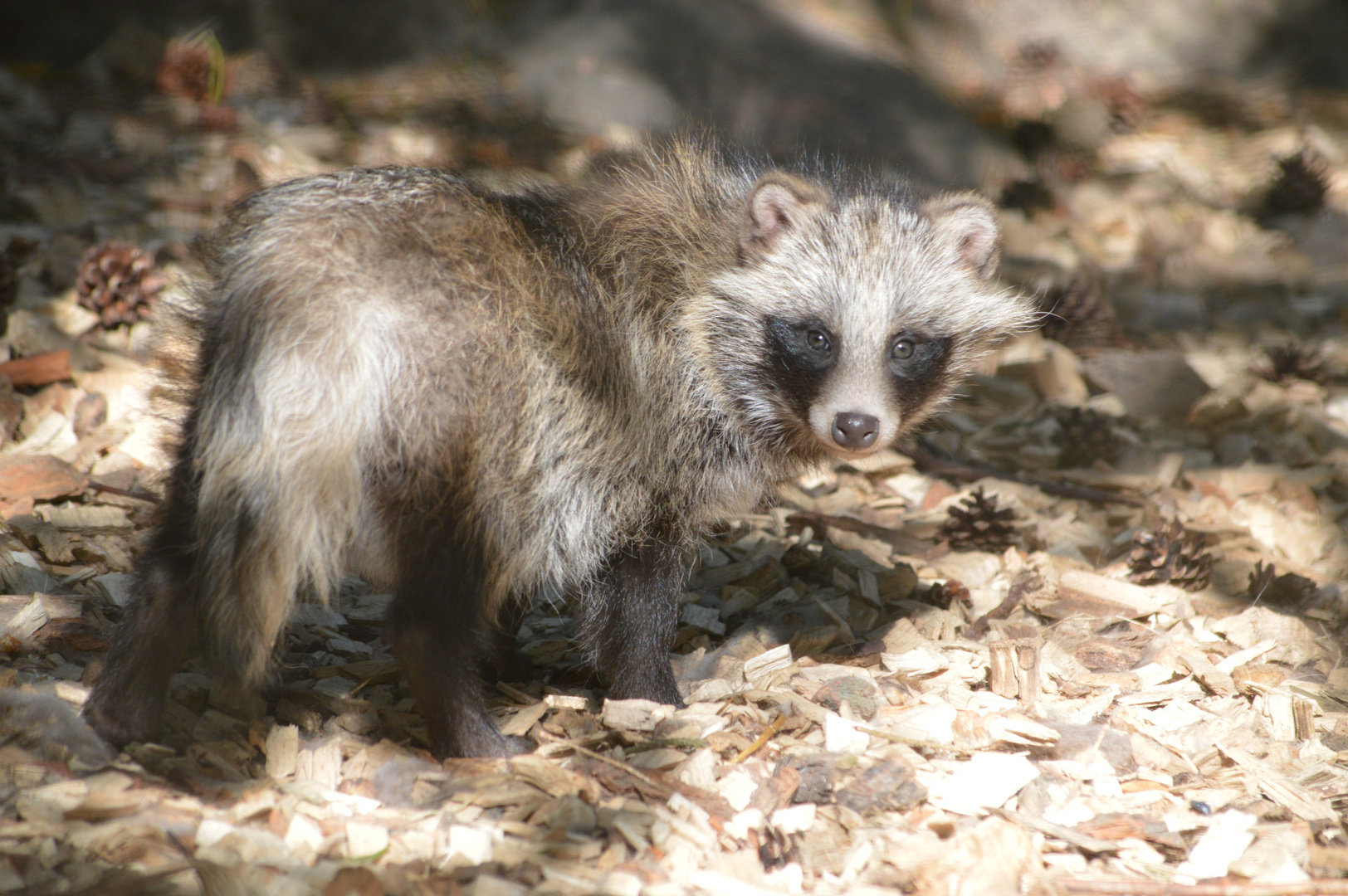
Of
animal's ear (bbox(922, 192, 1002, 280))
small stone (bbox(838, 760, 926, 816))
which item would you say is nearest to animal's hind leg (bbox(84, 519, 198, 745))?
small stone (bbox(838, 760, 926, 816))

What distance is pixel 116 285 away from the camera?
5.27m

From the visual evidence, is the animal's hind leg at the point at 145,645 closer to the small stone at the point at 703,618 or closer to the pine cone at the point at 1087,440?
the small stone at the point at 703,618

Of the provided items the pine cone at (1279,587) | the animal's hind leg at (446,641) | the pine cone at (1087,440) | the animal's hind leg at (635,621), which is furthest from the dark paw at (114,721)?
the pine cone at (1087,440)

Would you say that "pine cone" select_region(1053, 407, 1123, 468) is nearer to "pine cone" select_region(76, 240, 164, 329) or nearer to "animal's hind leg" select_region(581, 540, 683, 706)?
"animal's hind leg" select_region(581, 540, 683, 706)

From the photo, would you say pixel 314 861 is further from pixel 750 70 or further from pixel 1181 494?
pixel 750 70

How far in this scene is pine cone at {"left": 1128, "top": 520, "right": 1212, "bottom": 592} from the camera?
15.3 feet

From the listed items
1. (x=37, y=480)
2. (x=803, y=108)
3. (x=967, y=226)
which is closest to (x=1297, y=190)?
(x=803, y=108)

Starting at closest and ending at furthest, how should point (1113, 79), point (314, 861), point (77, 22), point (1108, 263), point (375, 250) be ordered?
point (314, 861) → point (375, 250) → point (1108, 263) → point (77, 22) → point (1113, 79)

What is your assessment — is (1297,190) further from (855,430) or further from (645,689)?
(645,689)

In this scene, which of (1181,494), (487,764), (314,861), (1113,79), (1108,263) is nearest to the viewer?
(314,861)

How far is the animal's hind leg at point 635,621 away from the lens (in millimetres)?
3715

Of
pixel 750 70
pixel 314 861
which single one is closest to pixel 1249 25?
pixel 750 70

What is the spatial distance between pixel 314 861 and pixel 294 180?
203 cm

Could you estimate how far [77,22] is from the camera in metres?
8.08
